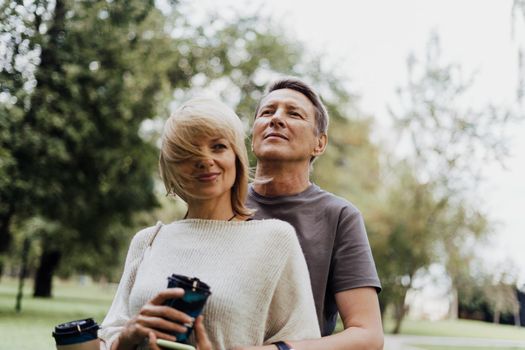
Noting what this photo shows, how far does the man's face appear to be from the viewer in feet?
7.14

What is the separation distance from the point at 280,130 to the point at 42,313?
1579 centimetres

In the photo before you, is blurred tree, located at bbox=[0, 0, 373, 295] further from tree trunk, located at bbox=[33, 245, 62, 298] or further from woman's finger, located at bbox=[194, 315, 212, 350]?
woman's finger, located at bbox=[194, 315, 212, 350]

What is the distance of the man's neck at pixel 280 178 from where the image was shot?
221 centimetres

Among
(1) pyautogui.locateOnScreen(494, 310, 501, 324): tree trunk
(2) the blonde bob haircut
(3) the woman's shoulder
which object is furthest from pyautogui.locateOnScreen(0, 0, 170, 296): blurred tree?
(1) pyautogui.locateOnScreen(494, 310, 501, 324): tree trunk

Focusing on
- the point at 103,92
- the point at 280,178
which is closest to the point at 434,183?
the point at 103,92

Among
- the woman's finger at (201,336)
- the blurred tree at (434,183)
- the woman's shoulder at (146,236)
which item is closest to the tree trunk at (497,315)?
the blurred tree at (434,183)

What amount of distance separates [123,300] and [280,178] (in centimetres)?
68

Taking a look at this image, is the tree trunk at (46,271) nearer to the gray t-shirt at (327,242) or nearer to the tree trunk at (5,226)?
the tree trunk at (5,226)

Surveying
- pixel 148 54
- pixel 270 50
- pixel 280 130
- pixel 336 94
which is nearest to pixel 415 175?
pixel 336 94

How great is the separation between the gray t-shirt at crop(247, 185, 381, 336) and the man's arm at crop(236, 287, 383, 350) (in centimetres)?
3

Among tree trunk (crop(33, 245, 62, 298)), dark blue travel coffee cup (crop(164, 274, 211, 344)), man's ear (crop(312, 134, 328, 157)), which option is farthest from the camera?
tree trunk (crop(33, 245, 62, 298))

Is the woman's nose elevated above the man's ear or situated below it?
below

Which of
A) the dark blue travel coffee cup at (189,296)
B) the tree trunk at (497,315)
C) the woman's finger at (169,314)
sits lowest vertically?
the tree trunk at (497,315)

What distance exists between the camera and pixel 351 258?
198 cm
